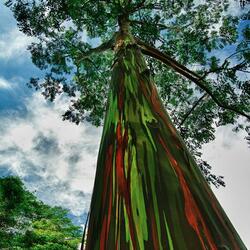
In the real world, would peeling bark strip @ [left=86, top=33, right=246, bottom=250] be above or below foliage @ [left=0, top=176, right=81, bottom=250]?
below

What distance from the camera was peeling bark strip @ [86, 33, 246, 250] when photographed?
3.50ft

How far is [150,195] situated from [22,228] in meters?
10.3

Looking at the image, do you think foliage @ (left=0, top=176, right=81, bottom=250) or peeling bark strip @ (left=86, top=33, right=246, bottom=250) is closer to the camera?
peeling bark strip @ (left=86, top=33, right=246, bottom=250)

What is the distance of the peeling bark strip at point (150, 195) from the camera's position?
41.9 inches

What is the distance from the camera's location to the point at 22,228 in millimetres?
10477

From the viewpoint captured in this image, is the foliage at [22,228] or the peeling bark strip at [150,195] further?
the foliage at [22,228]

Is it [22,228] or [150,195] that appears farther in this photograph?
[22,228]

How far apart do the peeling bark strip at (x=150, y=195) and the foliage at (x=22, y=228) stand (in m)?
8.79

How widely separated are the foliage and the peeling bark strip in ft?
28.8

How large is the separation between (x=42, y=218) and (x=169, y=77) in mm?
7117

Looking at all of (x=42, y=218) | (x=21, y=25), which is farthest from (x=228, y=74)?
(x=42, y=218)

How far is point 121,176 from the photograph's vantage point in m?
1.40

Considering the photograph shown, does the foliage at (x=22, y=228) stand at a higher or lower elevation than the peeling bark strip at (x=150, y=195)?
higher

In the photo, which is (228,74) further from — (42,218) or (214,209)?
(42,218)
